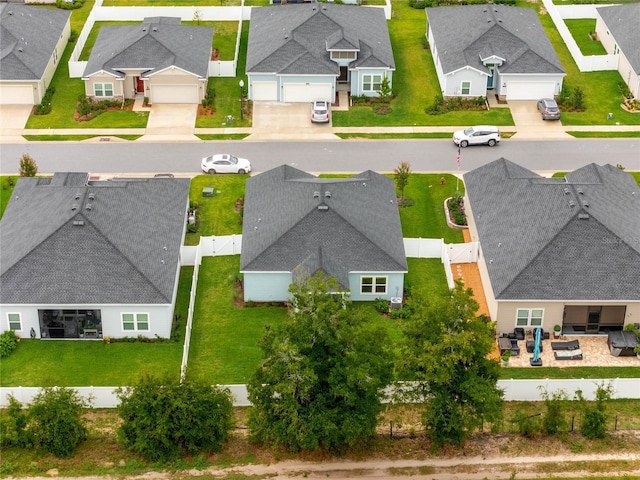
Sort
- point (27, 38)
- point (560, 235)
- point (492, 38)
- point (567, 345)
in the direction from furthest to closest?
point (27, 38), point (492, 38), point (560, 235), point (567, 345)

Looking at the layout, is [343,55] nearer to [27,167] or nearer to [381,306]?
[27,167]

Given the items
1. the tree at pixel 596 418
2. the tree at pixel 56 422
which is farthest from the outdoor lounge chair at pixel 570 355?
the tree at pixel 56 422

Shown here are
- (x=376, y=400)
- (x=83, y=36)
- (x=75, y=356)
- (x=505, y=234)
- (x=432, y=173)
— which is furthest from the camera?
(x=83, y=36)

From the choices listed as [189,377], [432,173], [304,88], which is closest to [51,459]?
[189,377]

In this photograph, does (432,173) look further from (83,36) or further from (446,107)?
(83,36)

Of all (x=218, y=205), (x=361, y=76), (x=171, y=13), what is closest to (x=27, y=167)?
(x=218, y=205)

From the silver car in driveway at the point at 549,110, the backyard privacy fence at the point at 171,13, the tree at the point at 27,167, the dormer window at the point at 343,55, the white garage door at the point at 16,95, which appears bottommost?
the tree at the point at 27,167

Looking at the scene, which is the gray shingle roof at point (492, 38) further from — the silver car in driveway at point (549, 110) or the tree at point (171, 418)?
the tree at point (171, 418)
